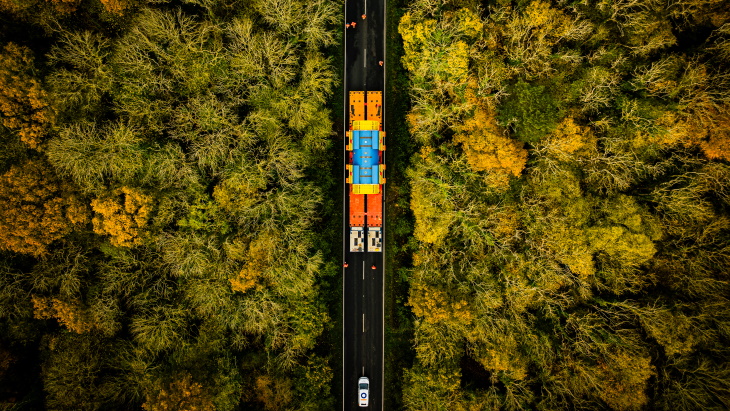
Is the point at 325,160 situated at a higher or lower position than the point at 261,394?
higher

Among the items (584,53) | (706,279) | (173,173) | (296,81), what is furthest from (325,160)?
(706,279)

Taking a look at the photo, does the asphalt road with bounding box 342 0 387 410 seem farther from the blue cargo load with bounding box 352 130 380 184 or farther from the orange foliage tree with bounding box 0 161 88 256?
the orange foliage tree with bounding box 0 161 88 256

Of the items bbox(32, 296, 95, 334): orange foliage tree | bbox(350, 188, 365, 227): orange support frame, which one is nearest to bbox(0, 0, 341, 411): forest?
bbox(32, 296, 95, 334): orange foliage tree

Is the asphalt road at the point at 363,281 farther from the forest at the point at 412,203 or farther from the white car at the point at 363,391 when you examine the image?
the forest at the point at 412,203

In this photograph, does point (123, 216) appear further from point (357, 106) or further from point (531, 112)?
point (531, 112)

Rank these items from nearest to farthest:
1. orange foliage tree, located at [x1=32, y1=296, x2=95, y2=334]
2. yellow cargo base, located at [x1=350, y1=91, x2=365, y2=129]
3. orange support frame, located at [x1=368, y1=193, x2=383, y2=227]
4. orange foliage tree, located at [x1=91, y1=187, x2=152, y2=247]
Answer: orange foliage tree, located at [x1=91, y1=187, x2=152, y2=247]
orange foliage tree, located at [x1=32, y1=296, x2=95, y2=334]
yellow cargo base, located at [x1=350, y1=91, x2=365, y2=129]
orange support frame, located at [x1=368, y1=193, x2=383, y2=227]

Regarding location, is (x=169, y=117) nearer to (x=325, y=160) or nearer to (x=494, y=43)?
(x=325, y=160)

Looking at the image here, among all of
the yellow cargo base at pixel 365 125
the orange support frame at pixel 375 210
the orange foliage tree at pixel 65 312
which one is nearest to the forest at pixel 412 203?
the orange foliage tree at pixel 65 312
